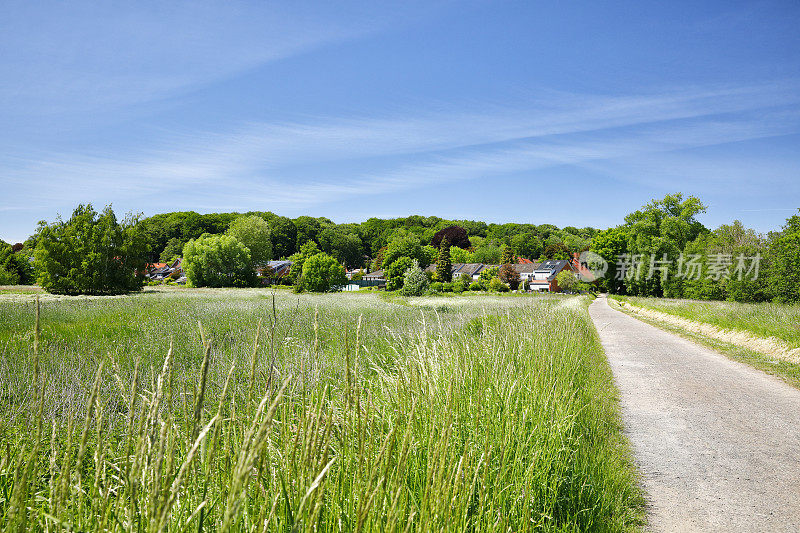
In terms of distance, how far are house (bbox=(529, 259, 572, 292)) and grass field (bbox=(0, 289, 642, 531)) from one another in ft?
238

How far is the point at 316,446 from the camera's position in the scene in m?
1.62

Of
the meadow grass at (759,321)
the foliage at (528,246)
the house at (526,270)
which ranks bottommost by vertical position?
the meadow grass at (759,321)

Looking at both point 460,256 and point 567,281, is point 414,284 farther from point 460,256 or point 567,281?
point 460,256

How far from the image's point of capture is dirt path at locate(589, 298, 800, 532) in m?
3.57

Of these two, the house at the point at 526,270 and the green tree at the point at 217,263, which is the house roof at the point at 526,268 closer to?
the house at the point at 526,270

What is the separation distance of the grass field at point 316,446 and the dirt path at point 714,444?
35cm

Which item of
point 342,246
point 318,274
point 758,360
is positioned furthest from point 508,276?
point 758,360

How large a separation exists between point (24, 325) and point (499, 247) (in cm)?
10859

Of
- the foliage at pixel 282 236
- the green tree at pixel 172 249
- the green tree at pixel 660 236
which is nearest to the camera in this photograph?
the green tree at pixel 660 236

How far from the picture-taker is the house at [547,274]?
3002 inches

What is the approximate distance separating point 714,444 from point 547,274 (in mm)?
78378

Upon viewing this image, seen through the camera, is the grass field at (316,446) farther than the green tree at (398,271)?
No

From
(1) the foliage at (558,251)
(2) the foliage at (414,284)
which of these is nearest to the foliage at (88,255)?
(2) the foliage at (414,284)

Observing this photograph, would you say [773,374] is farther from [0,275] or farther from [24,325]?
[0,275]
